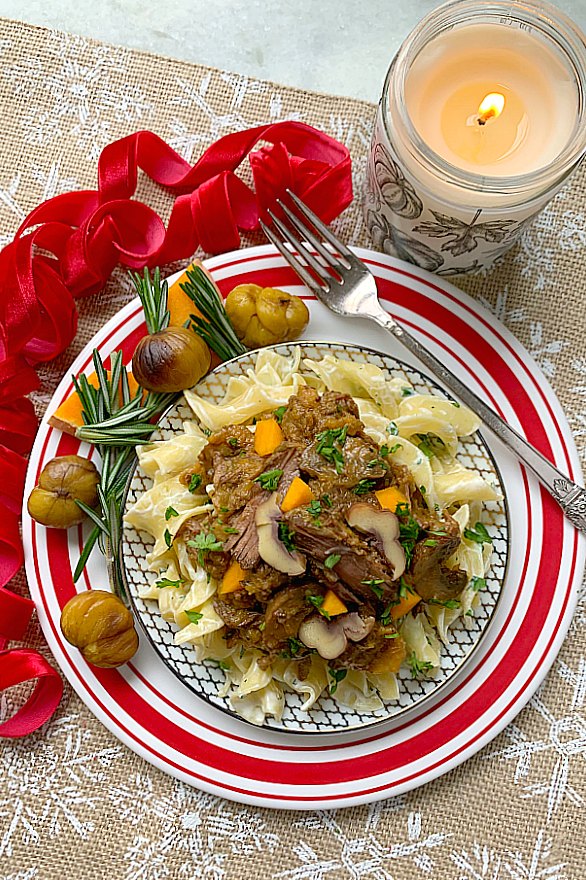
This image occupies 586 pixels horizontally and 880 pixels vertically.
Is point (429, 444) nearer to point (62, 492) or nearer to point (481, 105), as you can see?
point (481, 105)

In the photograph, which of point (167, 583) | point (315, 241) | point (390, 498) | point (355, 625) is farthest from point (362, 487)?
point (315, 241)

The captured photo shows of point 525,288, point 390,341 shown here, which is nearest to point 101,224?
point 390,341

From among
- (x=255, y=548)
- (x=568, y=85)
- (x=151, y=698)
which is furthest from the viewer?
(x=151, y=698)

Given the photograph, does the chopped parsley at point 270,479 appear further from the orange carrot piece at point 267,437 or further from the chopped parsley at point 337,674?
the chopped parsley at point 337,674

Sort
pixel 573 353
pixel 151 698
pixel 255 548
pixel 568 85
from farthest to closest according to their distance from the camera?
pixel 573 353, pixel 151 698, pixel 568 85, pixel 255 548

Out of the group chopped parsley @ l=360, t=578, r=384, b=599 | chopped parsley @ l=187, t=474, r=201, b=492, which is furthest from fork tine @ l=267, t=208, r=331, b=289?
chopped parsley @ l=360, t=578, r=384, b=599

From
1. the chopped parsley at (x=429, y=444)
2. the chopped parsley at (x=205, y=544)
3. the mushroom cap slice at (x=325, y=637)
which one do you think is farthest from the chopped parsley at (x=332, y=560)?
the chopped parsley at (x=429, y=444)

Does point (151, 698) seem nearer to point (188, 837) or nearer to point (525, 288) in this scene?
point (188, 837)
